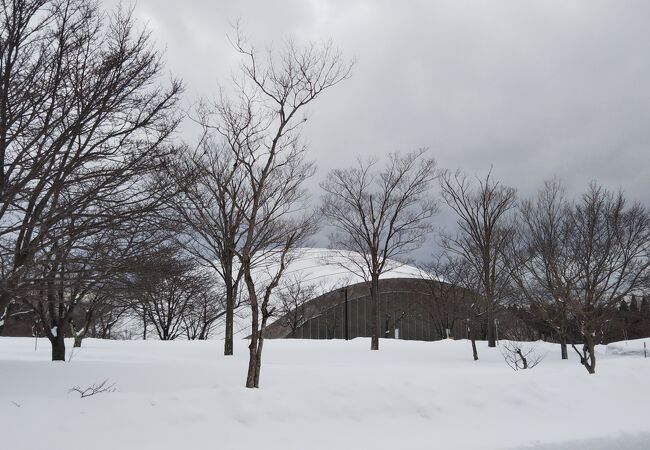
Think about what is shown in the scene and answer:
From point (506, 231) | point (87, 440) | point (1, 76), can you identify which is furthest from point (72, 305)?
point (506, 231)

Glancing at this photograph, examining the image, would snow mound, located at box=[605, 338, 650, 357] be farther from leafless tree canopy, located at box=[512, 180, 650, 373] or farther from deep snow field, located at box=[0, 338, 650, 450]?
deep snow field, located at box=[0, 338, 650, 450]

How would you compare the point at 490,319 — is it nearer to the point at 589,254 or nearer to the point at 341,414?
the point at 589,254

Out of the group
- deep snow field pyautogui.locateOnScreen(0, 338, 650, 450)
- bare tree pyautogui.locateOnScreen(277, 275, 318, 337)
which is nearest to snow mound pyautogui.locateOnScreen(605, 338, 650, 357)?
deep snow field pyautogui.locateOnScreen(0, 338, 650, 450)

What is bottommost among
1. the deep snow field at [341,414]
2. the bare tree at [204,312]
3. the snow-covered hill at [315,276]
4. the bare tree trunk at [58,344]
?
the deep snow field at [341,414]

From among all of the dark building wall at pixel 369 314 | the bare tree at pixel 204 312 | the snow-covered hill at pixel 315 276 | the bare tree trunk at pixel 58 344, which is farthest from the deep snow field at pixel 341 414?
the dark building wall at pixel 369 314

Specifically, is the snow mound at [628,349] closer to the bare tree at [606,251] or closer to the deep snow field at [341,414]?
the bare tree at [606,251]

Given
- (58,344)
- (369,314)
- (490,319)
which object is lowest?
(58,344)

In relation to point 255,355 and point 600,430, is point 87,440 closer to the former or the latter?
point 255,355

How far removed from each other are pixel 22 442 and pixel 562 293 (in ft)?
40.9

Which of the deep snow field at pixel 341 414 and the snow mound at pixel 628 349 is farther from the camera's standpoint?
the snow mound at pixel 628 349

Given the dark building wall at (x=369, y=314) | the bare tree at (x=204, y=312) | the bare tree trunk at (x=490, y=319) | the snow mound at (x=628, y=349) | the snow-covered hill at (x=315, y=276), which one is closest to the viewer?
the snow mound at (x=628, y=349)

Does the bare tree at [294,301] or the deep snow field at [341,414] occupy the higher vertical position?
the bare tree at [294,301]

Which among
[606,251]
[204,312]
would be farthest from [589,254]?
[204,312]

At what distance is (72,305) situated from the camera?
48.0ft
